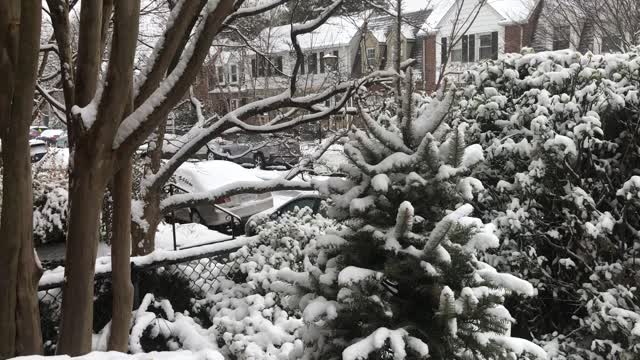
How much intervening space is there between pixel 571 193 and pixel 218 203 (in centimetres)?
798

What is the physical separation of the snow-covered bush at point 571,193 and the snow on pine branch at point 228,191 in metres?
2.05

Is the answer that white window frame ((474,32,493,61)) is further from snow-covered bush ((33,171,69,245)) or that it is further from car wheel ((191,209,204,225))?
snow-covered bush ((33,171,69,245))

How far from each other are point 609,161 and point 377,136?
2.31 m

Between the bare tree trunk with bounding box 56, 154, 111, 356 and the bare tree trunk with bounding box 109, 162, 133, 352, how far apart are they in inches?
12.8

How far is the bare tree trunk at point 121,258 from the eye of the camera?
128 inches

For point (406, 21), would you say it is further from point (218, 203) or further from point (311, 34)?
point (311, 34)

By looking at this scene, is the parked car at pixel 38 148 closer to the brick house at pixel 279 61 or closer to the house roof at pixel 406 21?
the brick house at pixel 279 61

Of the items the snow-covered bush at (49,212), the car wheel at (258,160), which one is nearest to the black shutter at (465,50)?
the car wheel at (258,160)

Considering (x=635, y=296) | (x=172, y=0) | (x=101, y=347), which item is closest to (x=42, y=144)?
(x=172, y=0)

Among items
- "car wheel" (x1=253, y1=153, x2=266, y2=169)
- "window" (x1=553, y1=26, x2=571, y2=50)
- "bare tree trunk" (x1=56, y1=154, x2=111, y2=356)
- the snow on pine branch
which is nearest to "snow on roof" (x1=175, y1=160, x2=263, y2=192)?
the snow on pine branch

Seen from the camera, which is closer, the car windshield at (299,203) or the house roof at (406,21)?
the house roof at (406,21)

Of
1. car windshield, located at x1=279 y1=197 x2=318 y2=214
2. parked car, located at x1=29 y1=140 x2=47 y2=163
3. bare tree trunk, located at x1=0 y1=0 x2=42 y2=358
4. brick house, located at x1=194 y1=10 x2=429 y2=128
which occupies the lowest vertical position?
car windshield, located at x1=279 y1=197 x2=318 y2=214

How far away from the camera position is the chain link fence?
4566mm

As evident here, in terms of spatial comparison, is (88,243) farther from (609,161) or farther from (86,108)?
(609,161)
